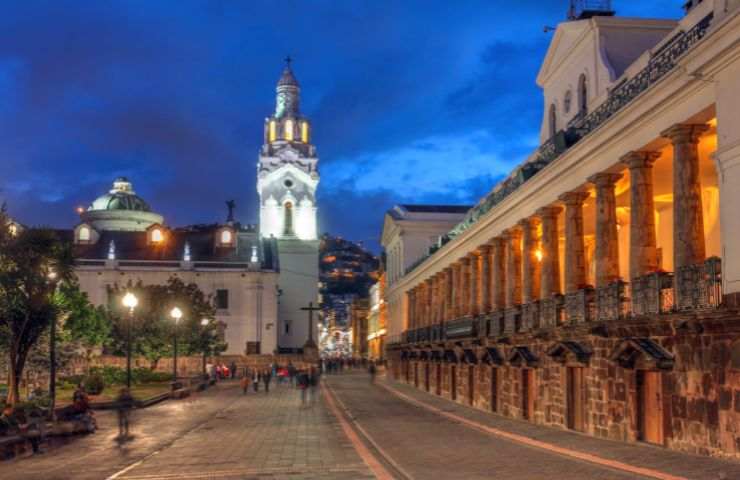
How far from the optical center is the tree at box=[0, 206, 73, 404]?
95.3 ft

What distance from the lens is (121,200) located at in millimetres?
106062

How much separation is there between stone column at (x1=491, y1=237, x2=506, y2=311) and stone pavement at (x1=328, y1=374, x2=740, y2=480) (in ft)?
16.5

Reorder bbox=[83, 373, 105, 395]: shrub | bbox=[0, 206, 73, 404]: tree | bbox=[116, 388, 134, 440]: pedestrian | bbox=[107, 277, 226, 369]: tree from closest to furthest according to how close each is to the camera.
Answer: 1. bbox=[116, 388, 134, 440]: pedestrian
2. bbox=[0, 206, 73, 404]: tree
3. bbox=[83, 373, 105, 395]: shrub
4. bbox=[107, 277, 226, 369]: tree

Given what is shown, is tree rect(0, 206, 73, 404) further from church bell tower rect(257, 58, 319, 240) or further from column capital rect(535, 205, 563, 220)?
church bell tower rect(257, 58, 319, 240)

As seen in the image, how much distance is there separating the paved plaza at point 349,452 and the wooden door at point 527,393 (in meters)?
0.72

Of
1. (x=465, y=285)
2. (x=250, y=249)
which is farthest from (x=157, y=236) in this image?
(x=465, y=285)

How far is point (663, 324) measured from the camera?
17.2m

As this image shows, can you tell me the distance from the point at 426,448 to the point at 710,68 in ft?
33.2

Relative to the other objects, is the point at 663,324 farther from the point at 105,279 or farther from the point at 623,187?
the point at 105,279

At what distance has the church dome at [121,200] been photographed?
106 meters

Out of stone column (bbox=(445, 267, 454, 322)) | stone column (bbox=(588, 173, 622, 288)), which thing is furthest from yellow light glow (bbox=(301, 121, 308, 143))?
stone column (bbox=(588, 173, 622, 288))

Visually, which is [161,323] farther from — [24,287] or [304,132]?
[304,132]

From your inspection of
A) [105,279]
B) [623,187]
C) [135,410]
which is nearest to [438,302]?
[135,410]

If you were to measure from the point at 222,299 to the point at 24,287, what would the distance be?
193 ft
